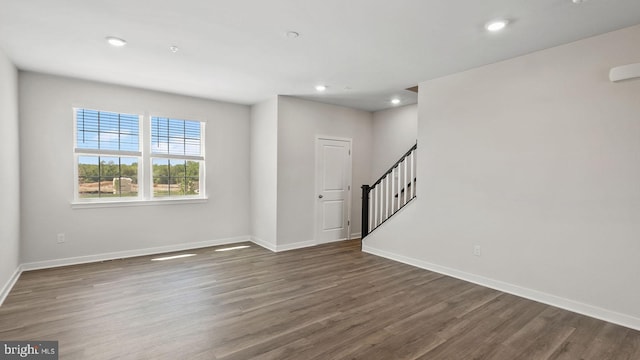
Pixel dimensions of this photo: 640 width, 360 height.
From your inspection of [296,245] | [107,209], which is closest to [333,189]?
[296,245]

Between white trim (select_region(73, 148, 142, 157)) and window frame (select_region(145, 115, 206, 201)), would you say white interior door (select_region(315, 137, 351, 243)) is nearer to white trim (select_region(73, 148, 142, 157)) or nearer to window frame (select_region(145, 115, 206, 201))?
window frame (select_region(145, 115, 206, 201))

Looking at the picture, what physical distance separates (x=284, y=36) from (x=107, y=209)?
3.82 meters

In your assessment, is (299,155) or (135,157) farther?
(299,155)

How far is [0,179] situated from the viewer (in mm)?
3174

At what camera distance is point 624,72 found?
109 inches

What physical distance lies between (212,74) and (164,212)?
2.51 m

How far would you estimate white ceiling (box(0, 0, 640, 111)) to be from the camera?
247cm

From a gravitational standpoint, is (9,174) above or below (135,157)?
below

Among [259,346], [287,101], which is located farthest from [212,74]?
[259,346]

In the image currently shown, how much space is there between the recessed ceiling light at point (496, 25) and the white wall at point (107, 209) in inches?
172

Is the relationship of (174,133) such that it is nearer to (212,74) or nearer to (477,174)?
(212,74)

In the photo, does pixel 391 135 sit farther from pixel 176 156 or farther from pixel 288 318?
pixel 288 318

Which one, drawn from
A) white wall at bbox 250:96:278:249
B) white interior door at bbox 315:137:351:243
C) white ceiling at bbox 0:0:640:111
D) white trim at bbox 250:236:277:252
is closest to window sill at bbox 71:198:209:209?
white wall at bbox 250:96:278:249

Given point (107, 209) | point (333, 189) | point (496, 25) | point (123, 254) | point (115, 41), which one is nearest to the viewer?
point (496, 25)
